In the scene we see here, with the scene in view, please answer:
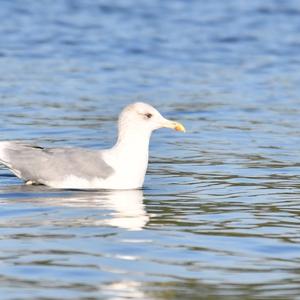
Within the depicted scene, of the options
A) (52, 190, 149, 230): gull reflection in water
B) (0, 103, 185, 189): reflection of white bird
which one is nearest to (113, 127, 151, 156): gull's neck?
(0, 103, 185, 189): reflection of white bird

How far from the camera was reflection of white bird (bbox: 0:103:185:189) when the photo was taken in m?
11.6

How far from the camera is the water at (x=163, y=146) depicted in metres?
8.28

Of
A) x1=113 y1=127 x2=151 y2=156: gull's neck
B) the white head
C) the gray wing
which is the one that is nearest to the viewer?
the gray wing

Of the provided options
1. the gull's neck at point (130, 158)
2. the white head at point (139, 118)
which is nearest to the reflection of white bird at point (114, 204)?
the gull's neck at point (130, 158)

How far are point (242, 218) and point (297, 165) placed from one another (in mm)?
3036

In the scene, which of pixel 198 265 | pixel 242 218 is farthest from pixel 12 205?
pixel 198 265

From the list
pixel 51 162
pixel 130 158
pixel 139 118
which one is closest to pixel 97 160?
pixel 130 158

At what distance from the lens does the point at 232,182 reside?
40.0 ft

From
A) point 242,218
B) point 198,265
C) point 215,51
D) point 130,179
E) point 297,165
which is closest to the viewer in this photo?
point 198,265

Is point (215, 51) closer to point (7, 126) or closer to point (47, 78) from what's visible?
point (47, 78)

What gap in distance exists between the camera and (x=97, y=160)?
11.6 m

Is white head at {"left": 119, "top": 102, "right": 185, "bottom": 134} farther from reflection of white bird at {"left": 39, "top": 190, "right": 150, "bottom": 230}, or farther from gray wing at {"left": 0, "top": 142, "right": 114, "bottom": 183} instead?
reflection of white bird at {"left": 39, "top": 190, "right": 150, "bottom": 230}

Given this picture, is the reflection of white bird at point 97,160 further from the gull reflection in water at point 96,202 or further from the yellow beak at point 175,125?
the gull reflection in water at point 96,202


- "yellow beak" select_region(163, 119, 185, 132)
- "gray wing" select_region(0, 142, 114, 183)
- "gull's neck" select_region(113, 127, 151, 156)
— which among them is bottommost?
"gray wing" select_region(0, 142, 114, 183)
